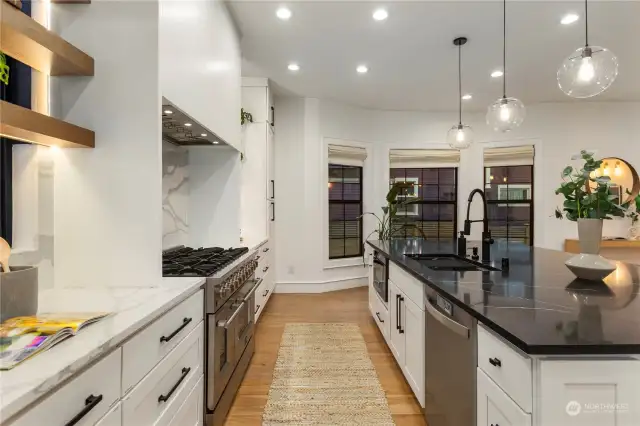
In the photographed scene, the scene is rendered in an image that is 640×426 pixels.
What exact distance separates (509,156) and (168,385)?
6521 millimetres

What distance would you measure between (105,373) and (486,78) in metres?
5.37

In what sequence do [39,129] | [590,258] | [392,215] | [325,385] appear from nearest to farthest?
[39,129]
[590,258]
[325,385]
[392,215]

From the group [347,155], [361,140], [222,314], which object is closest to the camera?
[222,314]

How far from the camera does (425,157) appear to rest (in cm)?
651

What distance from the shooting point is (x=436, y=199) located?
6652 mm

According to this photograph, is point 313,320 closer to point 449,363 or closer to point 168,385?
point 449,363

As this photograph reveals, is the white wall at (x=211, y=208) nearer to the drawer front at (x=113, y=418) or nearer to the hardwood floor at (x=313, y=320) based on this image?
Result: the hardwood floor at (x=313, y=320)

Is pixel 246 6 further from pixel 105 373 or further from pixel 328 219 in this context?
pixel 328 219

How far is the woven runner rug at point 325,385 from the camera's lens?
7.07ft

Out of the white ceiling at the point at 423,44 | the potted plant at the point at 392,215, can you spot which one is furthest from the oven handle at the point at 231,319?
the potted plant at the point at 392,215

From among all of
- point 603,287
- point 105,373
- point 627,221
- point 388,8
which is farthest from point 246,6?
point 627,221

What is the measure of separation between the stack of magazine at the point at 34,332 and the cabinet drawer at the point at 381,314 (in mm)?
2405

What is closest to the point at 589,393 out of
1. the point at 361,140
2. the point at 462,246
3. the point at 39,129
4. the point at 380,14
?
the point at 462,246

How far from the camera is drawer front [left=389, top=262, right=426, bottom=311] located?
2021 millimetres
